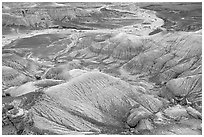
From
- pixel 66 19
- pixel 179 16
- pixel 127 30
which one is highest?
pixel 66 19

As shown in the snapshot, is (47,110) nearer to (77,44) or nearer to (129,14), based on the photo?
(77,44)

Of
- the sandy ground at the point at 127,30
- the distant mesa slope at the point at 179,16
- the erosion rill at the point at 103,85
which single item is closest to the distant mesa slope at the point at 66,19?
the sandy ground at the point at 127,30

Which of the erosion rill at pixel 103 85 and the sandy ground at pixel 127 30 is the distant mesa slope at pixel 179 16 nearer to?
the sandy ground at pixel 127 30

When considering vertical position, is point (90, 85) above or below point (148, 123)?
above

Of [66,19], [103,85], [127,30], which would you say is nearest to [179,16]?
[127,30]

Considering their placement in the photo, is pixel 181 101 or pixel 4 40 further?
pixel 4 40

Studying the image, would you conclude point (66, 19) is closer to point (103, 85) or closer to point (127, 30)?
point (127, 30)

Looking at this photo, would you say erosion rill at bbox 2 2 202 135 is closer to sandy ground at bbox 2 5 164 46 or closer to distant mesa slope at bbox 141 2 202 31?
sandy ground at bbox 2 5 164 46

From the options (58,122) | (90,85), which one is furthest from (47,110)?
(90,85)
